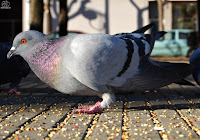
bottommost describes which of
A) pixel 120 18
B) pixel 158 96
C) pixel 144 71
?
pixel 158 96

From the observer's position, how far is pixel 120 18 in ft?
68.7

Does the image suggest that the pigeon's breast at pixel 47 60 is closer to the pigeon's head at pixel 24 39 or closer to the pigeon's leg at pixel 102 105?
the pigeon's head at pixel 24 39

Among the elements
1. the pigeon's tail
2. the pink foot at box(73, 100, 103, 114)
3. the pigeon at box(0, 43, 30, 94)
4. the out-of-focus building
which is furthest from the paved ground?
the out-of-focus building

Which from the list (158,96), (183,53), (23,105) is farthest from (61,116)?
(183,53)

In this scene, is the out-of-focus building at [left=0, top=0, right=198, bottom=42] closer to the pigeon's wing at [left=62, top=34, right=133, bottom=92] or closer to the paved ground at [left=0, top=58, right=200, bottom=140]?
the paved ground at [left=0, top=58, right=200, bottom=140]

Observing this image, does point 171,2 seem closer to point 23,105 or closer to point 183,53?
point 183,53

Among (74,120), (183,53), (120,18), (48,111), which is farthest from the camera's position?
(120,18)

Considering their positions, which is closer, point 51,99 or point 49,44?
point 49,44

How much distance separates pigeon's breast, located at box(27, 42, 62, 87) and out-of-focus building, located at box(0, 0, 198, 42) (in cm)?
1732

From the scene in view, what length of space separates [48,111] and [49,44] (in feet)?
2.42

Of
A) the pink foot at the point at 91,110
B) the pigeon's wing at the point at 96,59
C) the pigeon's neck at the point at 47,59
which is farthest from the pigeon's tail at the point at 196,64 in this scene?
the pigeon's neck at the point at 47,59

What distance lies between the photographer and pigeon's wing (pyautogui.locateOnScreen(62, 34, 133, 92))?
3.17 meters

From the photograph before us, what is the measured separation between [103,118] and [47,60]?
76 centimetres

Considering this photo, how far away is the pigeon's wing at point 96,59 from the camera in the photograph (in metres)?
3.17
